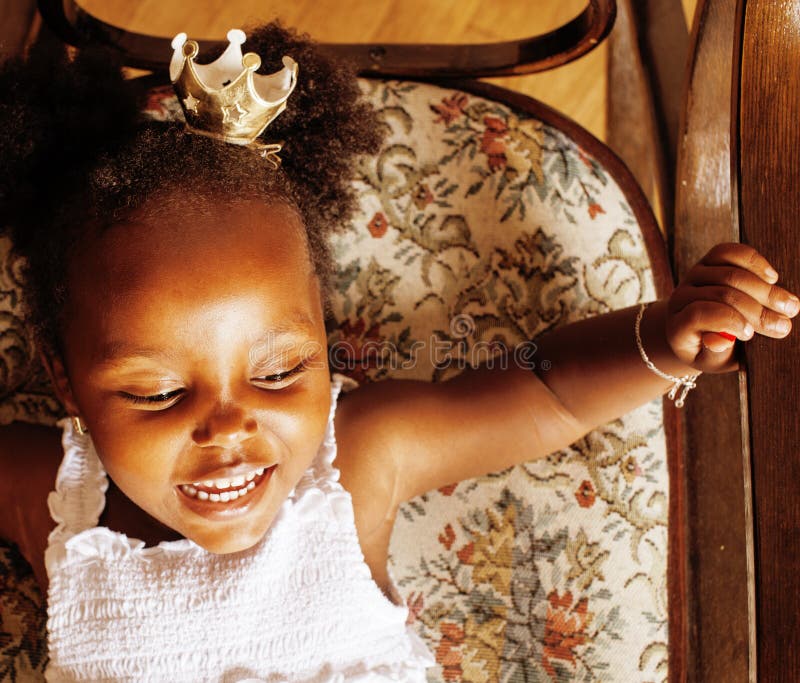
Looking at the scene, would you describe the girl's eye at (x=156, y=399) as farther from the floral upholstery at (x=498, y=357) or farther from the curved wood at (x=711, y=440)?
the curved wood at (x=711, y=440)

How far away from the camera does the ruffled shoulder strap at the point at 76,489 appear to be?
865 mm

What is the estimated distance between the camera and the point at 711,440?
0.91m

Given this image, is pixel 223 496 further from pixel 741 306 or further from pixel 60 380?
pixel 741 306

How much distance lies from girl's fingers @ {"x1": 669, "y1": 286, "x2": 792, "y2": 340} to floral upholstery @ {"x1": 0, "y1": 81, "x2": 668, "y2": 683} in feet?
0.41

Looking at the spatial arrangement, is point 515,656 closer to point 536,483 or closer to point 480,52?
point 536,483

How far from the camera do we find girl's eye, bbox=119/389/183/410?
71 centimetres

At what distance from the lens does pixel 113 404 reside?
2.35 feet

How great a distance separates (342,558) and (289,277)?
0.98 feet

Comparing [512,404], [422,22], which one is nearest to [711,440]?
[512,404]

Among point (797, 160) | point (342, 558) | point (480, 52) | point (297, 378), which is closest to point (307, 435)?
point (297, 378)

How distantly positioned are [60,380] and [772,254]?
2.18ft

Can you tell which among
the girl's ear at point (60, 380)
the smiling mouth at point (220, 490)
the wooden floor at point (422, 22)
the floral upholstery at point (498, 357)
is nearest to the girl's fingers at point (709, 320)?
the floral upholstery at point (498, 357)

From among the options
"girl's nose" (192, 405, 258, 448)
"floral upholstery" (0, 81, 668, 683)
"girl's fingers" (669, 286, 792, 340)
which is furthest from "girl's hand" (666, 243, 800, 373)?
"girl's nose" (192, 405, 258, 448)

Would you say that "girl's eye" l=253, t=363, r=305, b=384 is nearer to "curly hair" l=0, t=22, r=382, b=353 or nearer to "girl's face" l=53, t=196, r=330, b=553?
"girl's face" l=53, t=196, r=330, b=553
